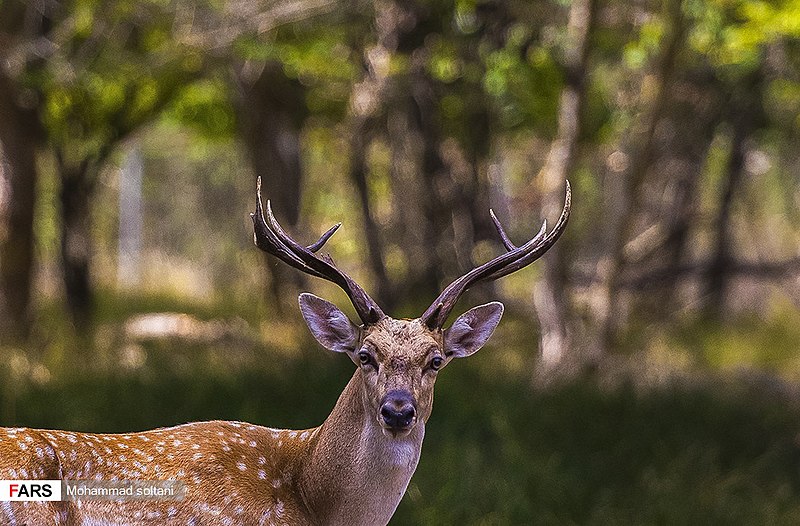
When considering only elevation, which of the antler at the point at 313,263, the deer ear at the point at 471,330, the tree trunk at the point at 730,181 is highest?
the antler at the point at 313,263

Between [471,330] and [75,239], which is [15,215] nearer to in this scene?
[75,239]

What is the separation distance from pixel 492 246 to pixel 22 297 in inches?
183

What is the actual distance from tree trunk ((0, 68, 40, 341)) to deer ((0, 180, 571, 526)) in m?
6.77

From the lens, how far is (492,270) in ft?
15.8

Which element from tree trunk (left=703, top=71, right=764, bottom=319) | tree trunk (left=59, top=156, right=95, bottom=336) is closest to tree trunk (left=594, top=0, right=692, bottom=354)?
tree trunk (left=703, top=71, right=764, bottom=319)

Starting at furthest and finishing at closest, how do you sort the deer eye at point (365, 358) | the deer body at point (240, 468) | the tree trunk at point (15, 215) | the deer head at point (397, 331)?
the tree trunk at point (15, 215) < the deer eye at point (365, 358) < the deer head at point (397, 331) < the deer body at point (240, 468)

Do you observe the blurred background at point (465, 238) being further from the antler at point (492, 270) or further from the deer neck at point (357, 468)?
the antler at point (492, 270)

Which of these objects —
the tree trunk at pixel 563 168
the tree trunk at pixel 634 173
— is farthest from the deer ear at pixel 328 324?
the tree trunk at pixel 634 173

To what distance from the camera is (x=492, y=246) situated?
12500 millimetres

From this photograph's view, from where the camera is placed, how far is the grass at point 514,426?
795cm

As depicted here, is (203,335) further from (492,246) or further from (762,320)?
(762,320)

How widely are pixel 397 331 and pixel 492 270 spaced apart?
459mm

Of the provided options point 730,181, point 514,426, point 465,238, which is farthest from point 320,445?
point 730,181

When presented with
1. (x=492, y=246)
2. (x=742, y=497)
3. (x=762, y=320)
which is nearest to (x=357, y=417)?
(x=742, y=497)
